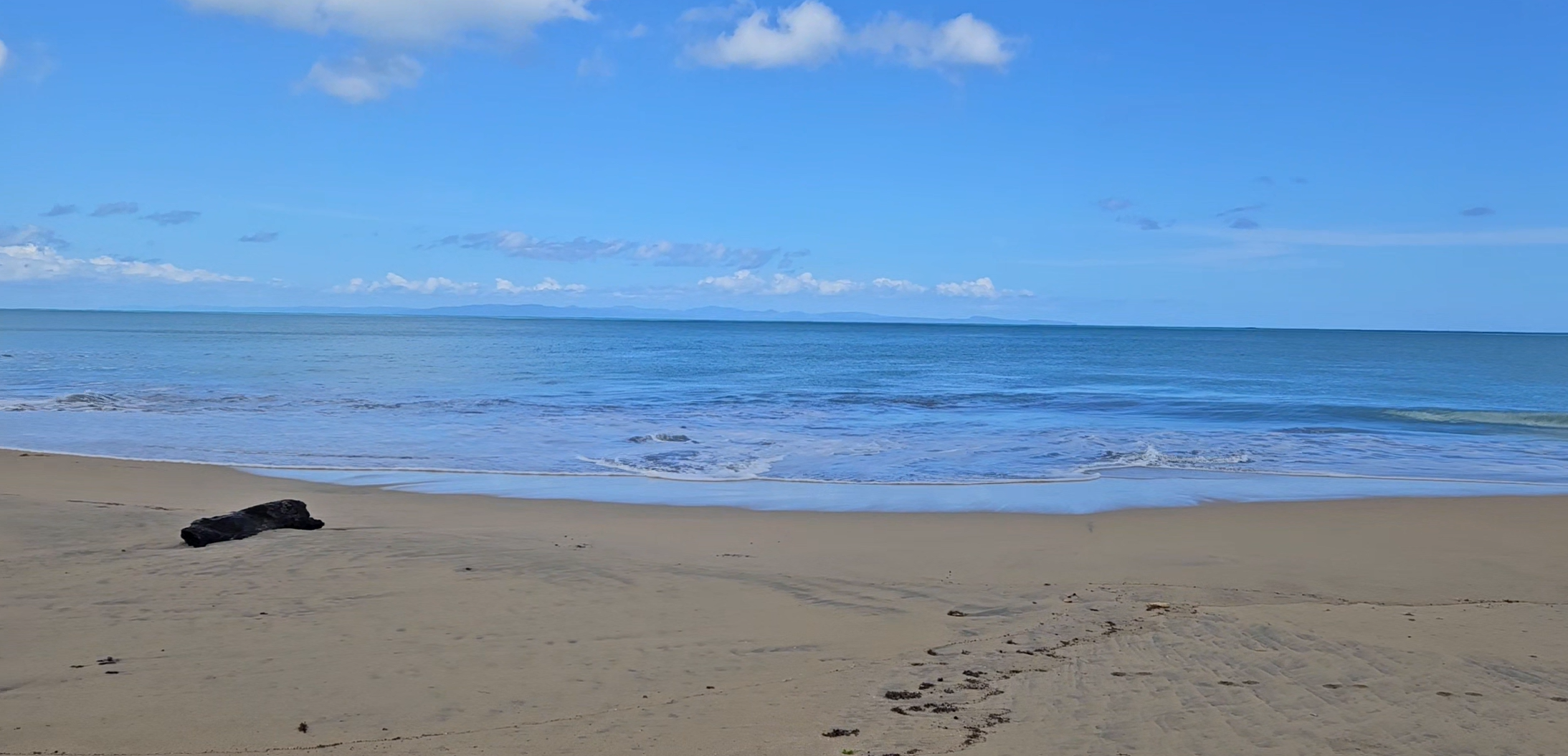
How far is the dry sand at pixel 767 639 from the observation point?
4.82 metres

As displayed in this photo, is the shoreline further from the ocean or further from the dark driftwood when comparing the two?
the dark driftwood

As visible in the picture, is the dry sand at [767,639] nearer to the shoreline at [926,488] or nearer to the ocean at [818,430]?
the shoreline at [926,488]

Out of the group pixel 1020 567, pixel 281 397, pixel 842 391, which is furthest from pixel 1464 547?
pixel 281 397

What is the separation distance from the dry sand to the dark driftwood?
0.78ft

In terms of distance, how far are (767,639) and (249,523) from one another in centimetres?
555

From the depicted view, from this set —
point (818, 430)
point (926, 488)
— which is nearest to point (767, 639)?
point (926, 488)

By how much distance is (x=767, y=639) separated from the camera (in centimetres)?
668

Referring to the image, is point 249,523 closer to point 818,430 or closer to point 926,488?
point 926,488

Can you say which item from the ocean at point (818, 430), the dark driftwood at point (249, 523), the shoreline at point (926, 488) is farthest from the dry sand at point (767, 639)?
the ocean at point (818, 430)

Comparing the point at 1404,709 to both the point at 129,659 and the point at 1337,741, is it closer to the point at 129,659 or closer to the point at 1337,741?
the point at 1337,741

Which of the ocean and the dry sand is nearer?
the dry sand

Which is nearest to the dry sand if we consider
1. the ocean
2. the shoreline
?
the shoreline

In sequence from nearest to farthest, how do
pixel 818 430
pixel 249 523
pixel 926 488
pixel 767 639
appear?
1. pixel 767 639
2. pixel 249 523
3. pixel 926 488
4. pixel 818 430

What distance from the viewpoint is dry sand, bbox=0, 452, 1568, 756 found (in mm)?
4820
